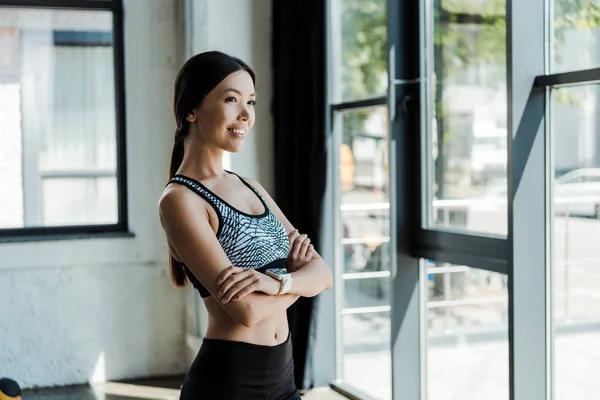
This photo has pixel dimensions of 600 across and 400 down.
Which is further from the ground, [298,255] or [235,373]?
[298,255]

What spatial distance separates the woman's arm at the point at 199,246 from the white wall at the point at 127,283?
3.48 metres

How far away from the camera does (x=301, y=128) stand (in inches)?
181

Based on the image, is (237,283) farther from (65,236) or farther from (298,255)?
(65,236)

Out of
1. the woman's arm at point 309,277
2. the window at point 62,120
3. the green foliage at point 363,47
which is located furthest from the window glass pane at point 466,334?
the window at point 62,120

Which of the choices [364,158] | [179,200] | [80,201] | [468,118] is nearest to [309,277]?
[179,200]

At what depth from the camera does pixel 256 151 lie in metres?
4.96

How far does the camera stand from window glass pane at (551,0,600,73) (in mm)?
2652

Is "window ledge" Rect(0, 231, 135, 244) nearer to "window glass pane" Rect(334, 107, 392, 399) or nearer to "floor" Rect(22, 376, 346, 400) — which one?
"floor" Rect(22, 376, 346, 400)

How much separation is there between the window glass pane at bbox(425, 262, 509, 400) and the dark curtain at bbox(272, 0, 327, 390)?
2.89 ft

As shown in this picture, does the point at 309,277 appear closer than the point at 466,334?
Yes

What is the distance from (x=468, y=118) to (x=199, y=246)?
198 centimetres

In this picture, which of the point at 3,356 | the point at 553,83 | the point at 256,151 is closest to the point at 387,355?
the point at 256,151

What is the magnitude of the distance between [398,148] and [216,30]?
1576 millimetres

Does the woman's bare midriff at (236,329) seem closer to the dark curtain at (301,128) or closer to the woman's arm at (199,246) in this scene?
the woman's arm at (199,246)
